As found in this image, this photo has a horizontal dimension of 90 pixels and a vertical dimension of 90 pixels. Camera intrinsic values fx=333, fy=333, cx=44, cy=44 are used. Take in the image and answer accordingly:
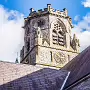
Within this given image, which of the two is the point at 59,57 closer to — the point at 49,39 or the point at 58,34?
the point at 49,39

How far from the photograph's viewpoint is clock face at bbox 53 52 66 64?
33.0 m

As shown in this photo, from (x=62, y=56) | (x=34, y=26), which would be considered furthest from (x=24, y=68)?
(x=34, y=26)

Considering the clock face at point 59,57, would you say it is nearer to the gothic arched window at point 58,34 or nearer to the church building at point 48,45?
the church building at point 48,45

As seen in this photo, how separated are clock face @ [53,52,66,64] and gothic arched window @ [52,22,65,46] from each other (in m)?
1.63

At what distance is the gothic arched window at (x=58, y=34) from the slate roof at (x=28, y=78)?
16076mm

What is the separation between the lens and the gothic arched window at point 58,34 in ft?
115

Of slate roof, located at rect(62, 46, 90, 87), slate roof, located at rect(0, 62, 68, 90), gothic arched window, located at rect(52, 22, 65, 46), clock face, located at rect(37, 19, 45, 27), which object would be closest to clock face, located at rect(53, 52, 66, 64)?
gothic arched window, located at rect(52, 22, 65, 46)

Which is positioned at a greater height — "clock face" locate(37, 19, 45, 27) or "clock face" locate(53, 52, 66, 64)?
"clock face" locate(37, 19, 45, 27)

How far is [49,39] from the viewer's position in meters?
34.2

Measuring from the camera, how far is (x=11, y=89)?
16.7 metres

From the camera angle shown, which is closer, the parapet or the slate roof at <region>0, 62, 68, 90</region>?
the slate roof at <region>0, 62, 68, 90</region>

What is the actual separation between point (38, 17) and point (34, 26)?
3.60 feet

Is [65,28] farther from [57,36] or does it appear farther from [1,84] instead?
[1,84]

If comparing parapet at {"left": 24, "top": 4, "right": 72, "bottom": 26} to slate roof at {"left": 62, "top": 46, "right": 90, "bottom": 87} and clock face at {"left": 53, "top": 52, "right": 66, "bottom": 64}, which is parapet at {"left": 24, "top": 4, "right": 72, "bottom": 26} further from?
slate roof at {"left": 62, "top": 46, "right": 90, "bottom": 87}
